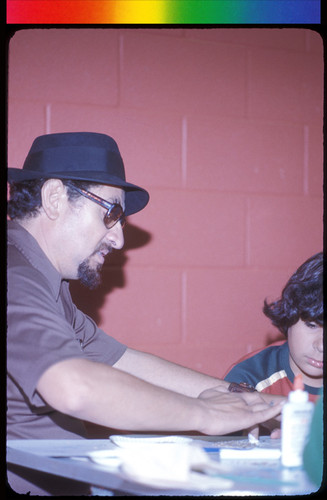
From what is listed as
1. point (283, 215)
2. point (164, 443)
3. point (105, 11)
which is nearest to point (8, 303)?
point (164, 443)

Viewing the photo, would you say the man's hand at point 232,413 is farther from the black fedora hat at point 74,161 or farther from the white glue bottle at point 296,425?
the black fedora hat at point 74,161

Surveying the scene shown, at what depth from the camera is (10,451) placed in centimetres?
117

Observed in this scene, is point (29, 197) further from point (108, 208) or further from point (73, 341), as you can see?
point (73, 341)

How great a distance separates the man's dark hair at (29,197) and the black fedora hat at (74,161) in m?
0.02

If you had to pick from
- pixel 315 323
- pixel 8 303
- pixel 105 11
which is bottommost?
pixel 315 323

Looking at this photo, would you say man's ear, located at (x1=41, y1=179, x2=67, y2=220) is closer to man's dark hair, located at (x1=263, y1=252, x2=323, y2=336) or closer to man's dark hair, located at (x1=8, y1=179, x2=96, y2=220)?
man's dark hair, located at (x1=8, y1=179, x2=96, y2=220)

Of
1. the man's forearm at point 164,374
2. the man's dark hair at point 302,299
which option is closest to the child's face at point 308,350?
the man's dark hair at point 302,299

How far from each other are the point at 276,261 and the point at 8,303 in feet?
4.00

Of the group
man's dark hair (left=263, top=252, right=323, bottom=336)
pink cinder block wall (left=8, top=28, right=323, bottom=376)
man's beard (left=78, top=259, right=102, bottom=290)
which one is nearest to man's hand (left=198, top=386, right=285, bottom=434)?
man's beard (left=78, top=259, right=102, bottom=290)

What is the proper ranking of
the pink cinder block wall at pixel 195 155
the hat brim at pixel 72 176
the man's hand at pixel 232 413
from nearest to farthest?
the man's hand at pixel 232 413 → the hat brim at pixel 72 176 → the pink cinder block wall at pixel 195 155

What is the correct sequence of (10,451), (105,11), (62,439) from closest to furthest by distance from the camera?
(10,451), (62,439), (105,11)

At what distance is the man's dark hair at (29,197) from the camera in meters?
1.50
